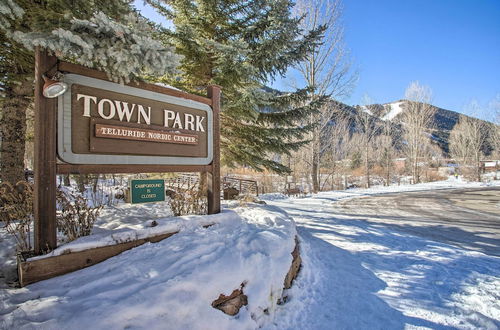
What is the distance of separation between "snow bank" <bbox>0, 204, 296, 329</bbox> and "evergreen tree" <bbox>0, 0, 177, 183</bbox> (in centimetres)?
220

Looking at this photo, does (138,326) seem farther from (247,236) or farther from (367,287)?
(367,287)

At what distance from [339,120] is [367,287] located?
19987 millimetres

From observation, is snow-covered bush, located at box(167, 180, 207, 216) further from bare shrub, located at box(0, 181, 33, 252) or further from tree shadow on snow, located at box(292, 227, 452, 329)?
tree shadow on snow, located at box(292, 227, 452, 329)

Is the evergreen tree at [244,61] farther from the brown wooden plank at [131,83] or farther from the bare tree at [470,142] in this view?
the bare tree at [470,142]

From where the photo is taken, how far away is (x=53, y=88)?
2316 mm

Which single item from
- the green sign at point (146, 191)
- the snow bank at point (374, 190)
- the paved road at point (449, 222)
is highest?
the green sign at point (146, 191)

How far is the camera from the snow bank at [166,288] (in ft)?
5.93

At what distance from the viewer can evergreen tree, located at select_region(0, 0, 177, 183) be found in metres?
2.35

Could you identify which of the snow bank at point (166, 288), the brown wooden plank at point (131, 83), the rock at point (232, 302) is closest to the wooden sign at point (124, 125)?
the brown wooden plank at point (131, 83)

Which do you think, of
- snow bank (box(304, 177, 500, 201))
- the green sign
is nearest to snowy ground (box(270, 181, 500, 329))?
the green sign

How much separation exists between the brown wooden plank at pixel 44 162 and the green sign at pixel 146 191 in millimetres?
907

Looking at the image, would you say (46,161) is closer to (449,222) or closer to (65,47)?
(65,47)

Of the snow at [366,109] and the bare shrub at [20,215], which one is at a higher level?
the snow at [366,109]

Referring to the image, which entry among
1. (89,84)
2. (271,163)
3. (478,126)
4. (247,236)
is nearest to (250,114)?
(271,163)
